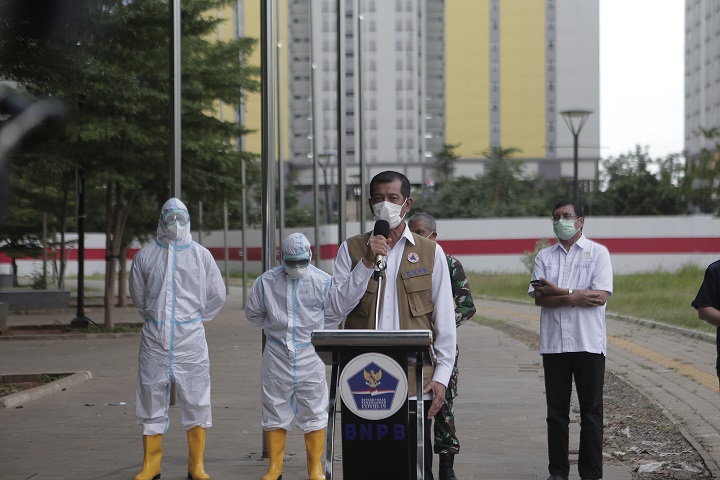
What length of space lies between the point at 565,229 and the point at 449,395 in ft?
4.90

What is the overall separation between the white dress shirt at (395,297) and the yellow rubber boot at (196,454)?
10.1 ft

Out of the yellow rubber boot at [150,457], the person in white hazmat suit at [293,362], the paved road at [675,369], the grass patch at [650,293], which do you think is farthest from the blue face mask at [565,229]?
the grass patch at [650,293]

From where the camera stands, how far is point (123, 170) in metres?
21.0

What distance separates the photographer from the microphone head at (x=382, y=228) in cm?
496

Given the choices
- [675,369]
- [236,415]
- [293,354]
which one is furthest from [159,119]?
[293,354]

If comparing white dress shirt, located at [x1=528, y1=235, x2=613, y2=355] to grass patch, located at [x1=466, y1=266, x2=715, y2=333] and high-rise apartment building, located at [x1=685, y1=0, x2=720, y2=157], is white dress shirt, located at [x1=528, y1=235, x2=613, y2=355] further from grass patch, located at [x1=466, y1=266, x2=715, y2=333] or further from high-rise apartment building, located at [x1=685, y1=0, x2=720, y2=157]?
high-rise apartment building, located at [x1=685, y1=0, x2=720, y2=157]

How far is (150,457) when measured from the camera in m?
7.82

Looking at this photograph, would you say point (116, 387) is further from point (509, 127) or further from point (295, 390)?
point (509, 127)

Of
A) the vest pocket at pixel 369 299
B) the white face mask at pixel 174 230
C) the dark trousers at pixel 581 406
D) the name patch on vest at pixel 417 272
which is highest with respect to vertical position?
the white face mask at pixel 174 230

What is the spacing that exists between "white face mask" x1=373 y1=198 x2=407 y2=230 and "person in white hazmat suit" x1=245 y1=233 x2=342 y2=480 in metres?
2.47

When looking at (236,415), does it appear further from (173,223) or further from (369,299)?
(369,299)

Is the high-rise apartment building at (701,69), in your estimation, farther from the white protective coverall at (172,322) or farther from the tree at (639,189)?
the white protective coverall at (172,322)

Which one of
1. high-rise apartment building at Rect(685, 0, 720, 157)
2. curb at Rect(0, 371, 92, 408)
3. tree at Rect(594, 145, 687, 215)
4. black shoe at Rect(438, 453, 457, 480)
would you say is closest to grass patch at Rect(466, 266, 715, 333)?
curb at Rect(0, 371, 92, 408)

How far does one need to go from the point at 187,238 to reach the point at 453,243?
4918 centimetres
